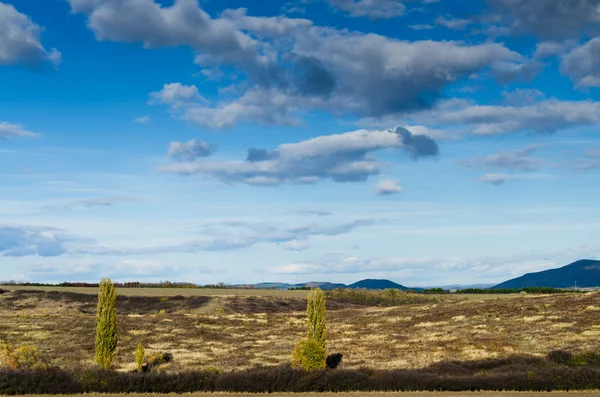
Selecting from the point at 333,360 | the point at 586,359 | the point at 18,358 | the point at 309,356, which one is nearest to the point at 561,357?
the point at 586,359

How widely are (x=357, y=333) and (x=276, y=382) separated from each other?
126 ft

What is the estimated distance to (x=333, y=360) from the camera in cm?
5553

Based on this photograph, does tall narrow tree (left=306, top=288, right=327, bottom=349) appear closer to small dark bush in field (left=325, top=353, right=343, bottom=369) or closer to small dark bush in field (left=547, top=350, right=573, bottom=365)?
small dark bush in field (left=325, top=353, right=343, bottom=369)

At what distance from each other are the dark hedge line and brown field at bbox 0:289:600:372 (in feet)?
45.4

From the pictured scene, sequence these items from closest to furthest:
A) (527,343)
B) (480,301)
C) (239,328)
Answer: (527,343)
(239,328)
(480,301)

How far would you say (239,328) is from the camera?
78.3 meters

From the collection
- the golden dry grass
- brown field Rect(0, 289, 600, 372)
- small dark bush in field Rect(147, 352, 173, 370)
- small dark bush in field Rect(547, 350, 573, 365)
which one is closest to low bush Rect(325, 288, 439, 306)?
brown field Rect(0, 289, 600, 372)

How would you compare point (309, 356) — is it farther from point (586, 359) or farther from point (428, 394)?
point (586, 359)

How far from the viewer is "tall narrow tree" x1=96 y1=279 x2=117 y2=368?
46.0 m

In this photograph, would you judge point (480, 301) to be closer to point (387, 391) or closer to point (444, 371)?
point (444, 371)

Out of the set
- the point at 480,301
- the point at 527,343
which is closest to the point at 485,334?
the point at 527,343

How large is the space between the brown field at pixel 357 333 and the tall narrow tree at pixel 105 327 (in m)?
6.71

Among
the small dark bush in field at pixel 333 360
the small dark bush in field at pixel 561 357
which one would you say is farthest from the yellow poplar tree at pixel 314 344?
the small dark bush in field at pixel 561 357

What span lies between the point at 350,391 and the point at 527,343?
2949cm
